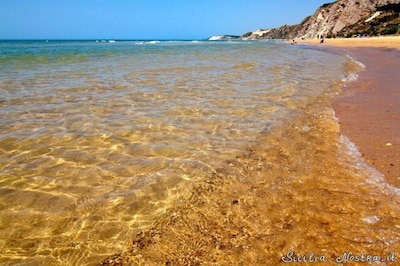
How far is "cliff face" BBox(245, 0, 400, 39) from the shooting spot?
5781cm

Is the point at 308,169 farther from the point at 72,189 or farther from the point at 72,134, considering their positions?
the point at 72,134

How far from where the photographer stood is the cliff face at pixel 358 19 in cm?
5781

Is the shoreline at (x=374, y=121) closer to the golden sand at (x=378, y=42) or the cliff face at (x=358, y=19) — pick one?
the golden sand at (x=378, y=42)

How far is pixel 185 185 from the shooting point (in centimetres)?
377

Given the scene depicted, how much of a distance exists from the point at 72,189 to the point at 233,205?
2.14m

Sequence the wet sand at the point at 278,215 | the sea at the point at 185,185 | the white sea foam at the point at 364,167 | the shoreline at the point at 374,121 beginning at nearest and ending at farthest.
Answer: the wet sand at the point at 278,215, the sea at the point at 185,185, the white sea foam at the point at 364,167, the shoreline at the point at 374,121

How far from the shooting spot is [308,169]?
13.0 feet

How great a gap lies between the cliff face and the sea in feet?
184

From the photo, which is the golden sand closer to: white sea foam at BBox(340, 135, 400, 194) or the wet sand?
white sea foam at BBox(340, 135, 400, 194)

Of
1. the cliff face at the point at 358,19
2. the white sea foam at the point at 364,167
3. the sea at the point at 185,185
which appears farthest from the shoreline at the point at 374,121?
the cliff face at the point at 358,19

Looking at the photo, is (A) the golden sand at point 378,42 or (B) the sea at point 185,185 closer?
(B) the sea at point 185,185

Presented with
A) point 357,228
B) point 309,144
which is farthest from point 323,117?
point 357,228

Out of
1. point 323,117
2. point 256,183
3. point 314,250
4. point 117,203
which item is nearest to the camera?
point 314,250

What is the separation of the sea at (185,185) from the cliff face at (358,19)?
184 ft
